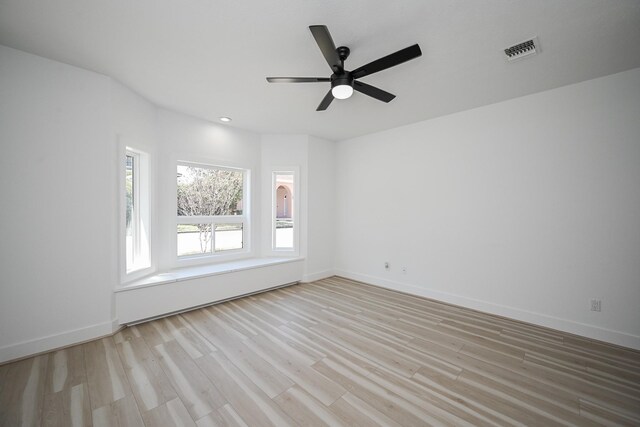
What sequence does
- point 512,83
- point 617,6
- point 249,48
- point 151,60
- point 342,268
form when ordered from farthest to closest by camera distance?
point 342,268 → point 512,83 → point 151,60 → point 249,48 → point 617,6

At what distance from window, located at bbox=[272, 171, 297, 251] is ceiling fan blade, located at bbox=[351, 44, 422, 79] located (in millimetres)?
2818

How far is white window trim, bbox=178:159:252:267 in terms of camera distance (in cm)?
374

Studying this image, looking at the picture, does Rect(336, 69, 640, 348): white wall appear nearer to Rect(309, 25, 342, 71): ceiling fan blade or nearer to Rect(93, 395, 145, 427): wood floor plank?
Rect(309, 25, 342, 71): ceiling fan blade

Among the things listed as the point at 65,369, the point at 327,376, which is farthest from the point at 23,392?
the point at 327,376

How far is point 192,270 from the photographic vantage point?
360 cm

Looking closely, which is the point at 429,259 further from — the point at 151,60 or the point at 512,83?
the point at 151,60

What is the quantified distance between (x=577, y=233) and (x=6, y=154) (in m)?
5.76

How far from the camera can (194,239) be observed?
3979 mm

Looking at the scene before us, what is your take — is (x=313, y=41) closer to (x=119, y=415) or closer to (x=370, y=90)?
(x=370, y=90)

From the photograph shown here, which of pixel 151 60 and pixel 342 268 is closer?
pixel 151 60

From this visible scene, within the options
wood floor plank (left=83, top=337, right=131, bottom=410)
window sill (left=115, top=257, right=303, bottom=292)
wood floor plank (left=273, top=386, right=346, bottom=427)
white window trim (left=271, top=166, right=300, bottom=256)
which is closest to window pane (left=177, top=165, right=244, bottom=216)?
white window trim (left=271, top=166, right=300, bottom=256)

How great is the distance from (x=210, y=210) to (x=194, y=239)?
1.75 ft

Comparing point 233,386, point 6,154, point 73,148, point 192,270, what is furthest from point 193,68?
point 233,386

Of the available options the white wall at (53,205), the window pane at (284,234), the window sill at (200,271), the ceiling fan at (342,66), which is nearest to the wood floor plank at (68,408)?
the white wall at (53,205)
